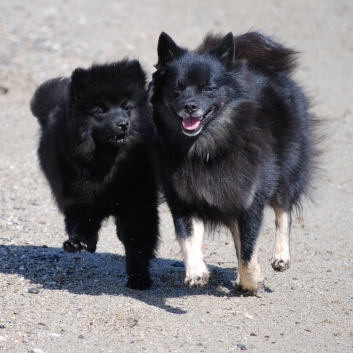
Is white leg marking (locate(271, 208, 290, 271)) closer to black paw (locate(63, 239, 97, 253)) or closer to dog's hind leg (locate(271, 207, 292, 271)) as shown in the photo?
dog's hind leg (locate(271, 207, 292, 271))

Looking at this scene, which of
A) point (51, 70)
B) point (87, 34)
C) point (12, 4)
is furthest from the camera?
point (12, 4)

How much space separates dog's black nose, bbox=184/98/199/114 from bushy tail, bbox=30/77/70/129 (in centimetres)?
169

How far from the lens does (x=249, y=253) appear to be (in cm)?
486

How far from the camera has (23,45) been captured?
43.2ft

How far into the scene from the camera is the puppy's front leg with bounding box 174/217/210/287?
4.52 m

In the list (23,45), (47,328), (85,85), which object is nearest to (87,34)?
(23,45)

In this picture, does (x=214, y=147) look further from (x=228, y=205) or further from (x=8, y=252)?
(x=8, y=252)

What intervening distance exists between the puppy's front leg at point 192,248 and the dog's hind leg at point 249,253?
31 centimetres

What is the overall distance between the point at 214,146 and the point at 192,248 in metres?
0.76

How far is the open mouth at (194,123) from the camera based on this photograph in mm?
4602

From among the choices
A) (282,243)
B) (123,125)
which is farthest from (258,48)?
(282,243)

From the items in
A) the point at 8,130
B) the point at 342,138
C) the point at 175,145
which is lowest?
the point at 8,130

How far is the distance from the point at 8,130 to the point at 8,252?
4868 millimetres

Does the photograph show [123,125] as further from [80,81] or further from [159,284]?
[159,284]
